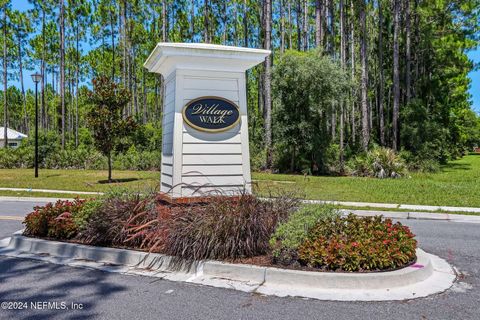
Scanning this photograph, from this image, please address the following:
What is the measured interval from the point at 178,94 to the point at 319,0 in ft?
78.4

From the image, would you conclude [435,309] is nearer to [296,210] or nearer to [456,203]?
[296,210]

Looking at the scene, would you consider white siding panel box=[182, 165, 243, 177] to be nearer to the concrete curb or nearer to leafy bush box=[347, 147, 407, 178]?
the concrete curb

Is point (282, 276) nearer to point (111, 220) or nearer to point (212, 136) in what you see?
point (212, 136)

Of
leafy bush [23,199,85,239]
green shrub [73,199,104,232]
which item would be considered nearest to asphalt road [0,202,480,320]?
green shrub [73,199,104,232]

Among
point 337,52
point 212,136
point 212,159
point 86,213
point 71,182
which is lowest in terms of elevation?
point 86,213

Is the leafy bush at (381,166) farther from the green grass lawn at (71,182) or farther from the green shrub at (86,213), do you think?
the green shrub at (86,213)

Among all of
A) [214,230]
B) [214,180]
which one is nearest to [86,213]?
[214,180]

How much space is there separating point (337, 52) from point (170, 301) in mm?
43704

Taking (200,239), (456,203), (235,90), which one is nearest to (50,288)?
(200,239)

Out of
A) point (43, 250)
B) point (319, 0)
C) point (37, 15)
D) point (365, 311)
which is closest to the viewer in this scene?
point (365, 311)

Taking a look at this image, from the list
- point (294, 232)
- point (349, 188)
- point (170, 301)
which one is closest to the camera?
point (170, 301)

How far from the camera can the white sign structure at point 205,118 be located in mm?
6809

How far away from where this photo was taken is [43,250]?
22.0 feet

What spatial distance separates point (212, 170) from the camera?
7000mm
